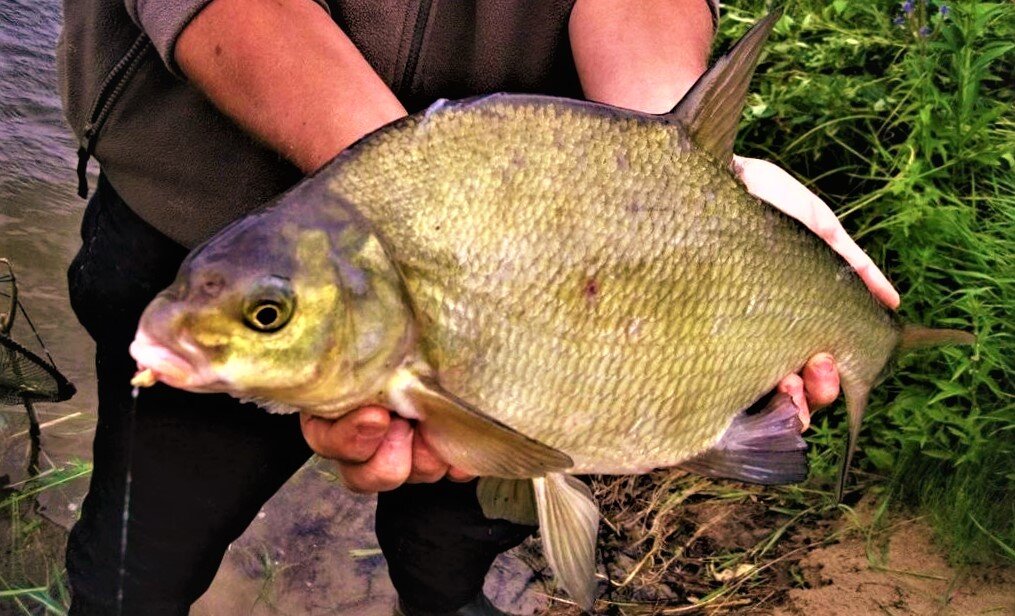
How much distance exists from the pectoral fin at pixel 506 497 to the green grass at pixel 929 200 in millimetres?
1261

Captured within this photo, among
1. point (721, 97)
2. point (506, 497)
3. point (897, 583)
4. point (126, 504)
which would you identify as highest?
point (721, 97)

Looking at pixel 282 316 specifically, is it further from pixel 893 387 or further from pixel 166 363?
pixel 893 387

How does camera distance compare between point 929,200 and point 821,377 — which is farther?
point 929,200

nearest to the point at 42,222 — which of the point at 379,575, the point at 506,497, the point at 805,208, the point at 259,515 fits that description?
the point at 259,515

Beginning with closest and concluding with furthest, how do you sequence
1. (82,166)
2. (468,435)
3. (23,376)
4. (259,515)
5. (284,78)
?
1. (468,435)
2. (284,78)
3. (82,166)
4. (23,376)
5. (259,515)

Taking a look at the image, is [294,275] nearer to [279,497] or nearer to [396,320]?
[396,320]

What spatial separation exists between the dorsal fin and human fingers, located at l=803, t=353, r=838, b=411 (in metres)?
0.47

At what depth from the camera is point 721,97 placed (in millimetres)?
1583

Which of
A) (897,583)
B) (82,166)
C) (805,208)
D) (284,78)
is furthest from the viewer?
(897,583)

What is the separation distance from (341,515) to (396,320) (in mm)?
1901

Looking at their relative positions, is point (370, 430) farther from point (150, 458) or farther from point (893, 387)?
point (893, 387)

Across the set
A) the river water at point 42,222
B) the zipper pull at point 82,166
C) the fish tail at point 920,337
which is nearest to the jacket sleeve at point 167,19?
the zipper pull at point 82,166

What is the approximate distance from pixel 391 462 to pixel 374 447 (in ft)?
0.15

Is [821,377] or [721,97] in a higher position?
[721,97]
